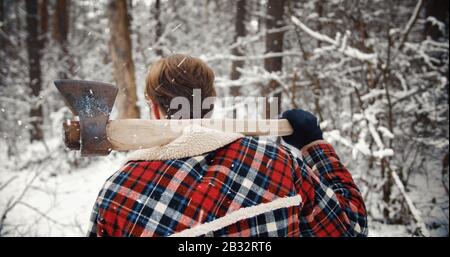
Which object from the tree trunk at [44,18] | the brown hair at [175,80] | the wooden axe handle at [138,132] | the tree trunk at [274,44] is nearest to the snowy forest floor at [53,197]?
the wooden axe handle at [138,132]

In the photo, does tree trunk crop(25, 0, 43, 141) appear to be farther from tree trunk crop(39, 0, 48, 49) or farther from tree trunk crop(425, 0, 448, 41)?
tree trunk crop(425, 0, 448, 41)

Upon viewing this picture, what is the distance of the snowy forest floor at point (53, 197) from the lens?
3702 millimetres

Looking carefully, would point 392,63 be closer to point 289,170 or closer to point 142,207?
point 289,170

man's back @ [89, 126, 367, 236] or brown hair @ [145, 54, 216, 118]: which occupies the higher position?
brown hair @ [145, 54, 216, 118]

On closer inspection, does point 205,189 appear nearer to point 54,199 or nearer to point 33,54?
point 54,199

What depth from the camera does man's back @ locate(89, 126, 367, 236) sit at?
1.08m

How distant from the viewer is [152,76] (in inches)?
52.9

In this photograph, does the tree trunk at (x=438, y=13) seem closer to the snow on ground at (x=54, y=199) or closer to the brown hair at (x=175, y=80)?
the brown hair at (x=175, y=80)

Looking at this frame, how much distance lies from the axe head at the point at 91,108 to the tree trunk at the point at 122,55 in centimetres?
508

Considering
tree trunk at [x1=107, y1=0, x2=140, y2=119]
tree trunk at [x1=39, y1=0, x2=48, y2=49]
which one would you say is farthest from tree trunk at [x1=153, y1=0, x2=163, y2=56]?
tree trunk at [x1=39, y1=0, x2=48, y2=49]

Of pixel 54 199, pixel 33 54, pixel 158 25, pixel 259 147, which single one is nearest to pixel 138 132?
pixel 259 147

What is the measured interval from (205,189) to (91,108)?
0.65 meters
